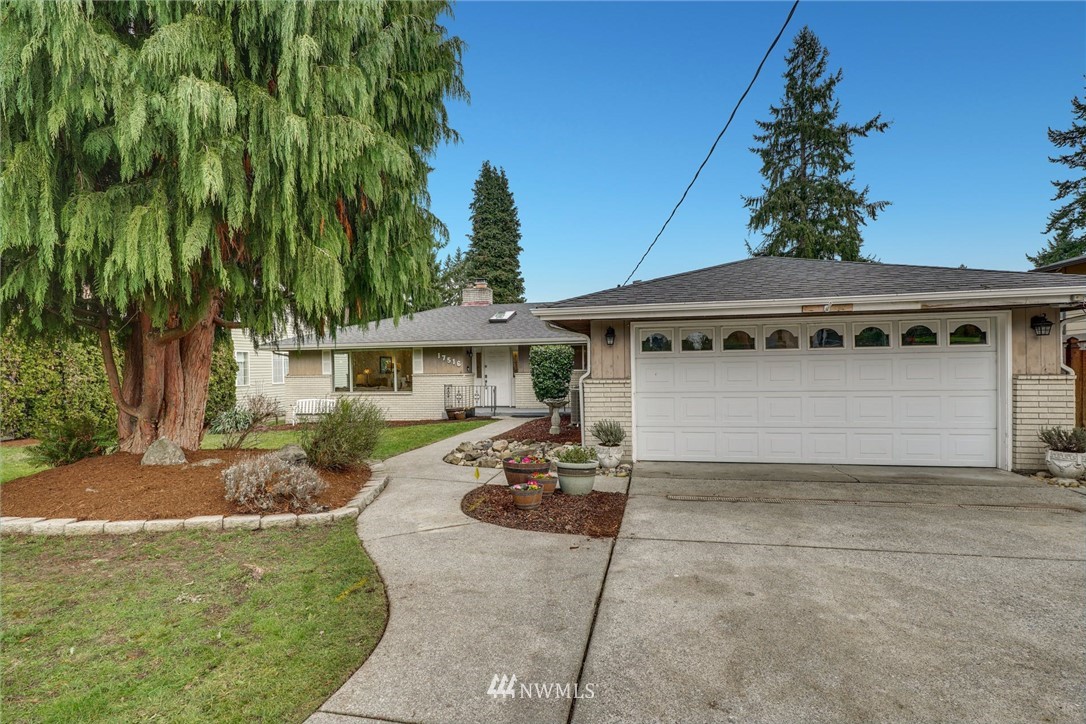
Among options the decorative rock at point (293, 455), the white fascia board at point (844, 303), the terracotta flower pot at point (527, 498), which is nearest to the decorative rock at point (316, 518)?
the decorative rock at point (293, 455)

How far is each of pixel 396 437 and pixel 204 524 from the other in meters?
6.72

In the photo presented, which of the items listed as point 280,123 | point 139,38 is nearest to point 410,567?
point 280,123

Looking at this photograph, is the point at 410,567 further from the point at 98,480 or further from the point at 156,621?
the point at 98,480

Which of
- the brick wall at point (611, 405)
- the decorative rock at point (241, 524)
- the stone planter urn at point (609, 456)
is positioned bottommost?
the decorative rock at point (241, 524)

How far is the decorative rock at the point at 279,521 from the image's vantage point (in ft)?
14.4

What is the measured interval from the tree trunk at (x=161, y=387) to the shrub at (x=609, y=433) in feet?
17.0

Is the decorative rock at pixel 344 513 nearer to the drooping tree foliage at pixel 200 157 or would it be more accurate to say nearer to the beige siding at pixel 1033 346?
the drooping tree foliage at pixel 200 157

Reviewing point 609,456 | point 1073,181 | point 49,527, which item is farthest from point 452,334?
point 1073,181

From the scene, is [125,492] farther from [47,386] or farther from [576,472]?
[47,386]

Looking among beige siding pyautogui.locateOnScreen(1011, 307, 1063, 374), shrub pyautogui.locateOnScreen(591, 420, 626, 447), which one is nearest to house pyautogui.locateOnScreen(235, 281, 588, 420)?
shrub pyautogui.locateOnScreen(591, 420, 626, 447)

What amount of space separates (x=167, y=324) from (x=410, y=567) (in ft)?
14.0

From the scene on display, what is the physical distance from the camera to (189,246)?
4.08 metres

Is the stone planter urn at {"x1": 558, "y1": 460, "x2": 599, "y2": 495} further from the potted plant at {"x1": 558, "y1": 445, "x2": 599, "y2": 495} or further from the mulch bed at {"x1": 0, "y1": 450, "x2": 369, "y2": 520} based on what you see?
the mulch bed at {"x1": 0, "y1": 450, "x2": 369, "y2": 520}

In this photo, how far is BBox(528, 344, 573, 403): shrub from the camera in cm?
1352
